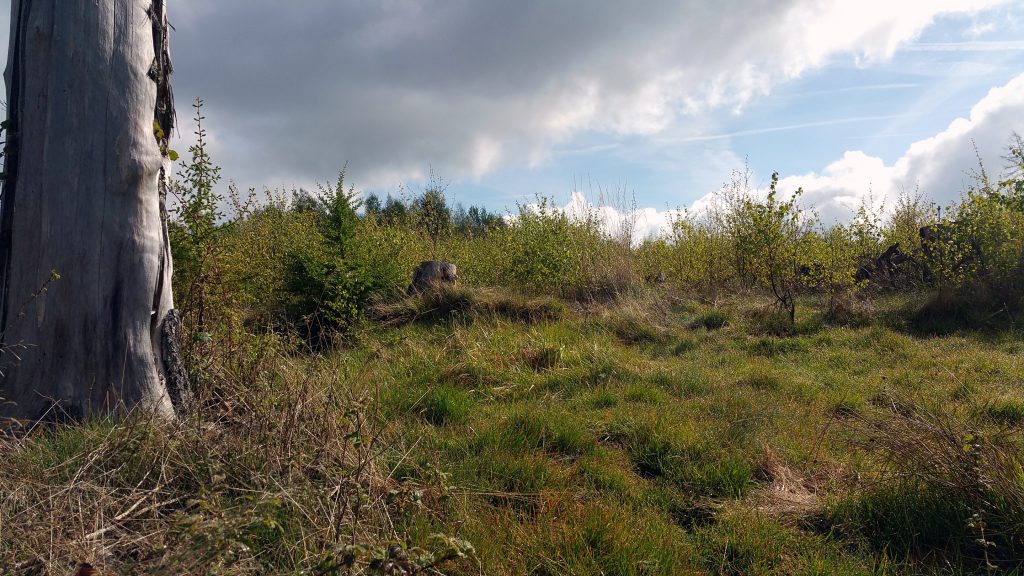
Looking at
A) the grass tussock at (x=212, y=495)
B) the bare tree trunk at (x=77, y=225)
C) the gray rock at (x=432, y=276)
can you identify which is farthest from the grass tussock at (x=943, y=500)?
the gray rock at (x=432, y=276)

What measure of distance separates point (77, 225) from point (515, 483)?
8.97ft

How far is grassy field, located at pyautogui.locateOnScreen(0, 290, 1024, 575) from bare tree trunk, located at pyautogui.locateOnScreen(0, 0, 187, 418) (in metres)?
0.36

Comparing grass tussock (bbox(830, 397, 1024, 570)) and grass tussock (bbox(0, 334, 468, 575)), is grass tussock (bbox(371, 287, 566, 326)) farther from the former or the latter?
grass tussock (bbox(830, 397, 1024, 570))

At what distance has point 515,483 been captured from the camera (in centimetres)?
296

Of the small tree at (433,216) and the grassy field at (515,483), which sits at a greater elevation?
the small tree at (433,216)

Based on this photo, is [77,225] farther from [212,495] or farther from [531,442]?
[531,442]

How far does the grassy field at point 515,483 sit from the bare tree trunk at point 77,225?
0.36 meters

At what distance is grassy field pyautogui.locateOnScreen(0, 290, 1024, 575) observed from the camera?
6.77ft

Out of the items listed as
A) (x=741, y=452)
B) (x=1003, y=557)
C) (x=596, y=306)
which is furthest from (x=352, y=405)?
(x=596, y=306)

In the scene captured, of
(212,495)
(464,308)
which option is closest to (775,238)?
(464,308)

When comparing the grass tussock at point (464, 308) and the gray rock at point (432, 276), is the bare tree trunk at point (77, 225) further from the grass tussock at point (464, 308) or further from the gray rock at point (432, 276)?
the gray rock at point (432, 276)

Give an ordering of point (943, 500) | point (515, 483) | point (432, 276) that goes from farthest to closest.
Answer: point (432, 276), point (515, 483), point (943, 500)

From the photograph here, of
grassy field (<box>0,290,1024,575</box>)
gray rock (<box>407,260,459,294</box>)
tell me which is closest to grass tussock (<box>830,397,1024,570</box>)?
grassy field (<box>0,290,1024,575</box>)

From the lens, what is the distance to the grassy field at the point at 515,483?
2.06m
